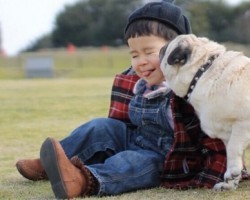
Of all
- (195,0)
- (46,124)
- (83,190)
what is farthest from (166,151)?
(195,0)

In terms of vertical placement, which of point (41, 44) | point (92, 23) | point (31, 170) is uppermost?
point (92, 23)

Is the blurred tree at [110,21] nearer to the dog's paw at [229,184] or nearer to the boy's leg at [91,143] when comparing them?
the boy's leg at [91,143]

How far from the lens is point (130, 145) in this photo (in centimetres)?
398

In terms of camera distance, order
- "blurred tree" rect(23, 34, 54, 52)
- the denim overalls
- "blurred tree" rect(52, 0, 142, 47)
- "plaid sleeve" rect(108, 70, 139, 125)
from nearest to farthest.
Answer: the denim overalls, "plaid sleeve" rect(108, 70, 139, 125), "blurred tree" rect(52, 0, 142, 47), "blurred tree" rect(23, 34, 54, 52)

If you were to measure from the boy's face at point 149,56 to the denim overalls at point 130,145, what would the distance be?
14cm

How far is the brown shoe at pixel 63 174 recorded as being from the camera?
330 centimetres

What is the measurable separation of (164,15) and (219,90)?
0.83 m

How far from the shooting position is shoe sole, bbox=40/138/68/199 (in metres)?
3.29

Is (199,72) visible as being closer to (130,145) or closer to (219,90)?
(219,90)

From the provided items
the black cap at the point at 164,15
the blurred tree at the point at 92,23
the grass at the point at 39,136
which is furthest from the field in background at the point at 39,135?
the blurred tree at the point at 92,23

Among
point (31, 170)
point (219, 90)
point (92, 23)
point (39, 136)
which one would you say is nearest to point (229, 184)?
point (219, 90)

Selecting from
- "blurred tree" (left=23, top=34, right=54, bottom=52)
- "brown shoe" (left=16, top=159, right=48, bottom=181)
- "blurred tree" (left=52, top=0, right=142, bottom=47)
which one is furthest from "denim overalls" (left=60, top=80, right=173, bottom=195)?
"blurred tree" (left=23, top=34, right=54, bottom=52)

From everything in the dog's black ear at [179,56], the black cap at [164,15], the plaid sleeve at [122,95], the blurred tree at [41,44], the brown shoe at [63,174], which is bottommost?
the blurred tree at [41,44]

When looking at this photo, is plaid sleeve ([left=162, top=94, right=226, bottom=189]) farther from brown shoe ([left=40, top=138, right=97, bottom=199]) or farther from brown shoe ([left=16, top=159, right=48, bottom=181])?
brown shoe ([left=16, top=159, right=48, bottom=181])
